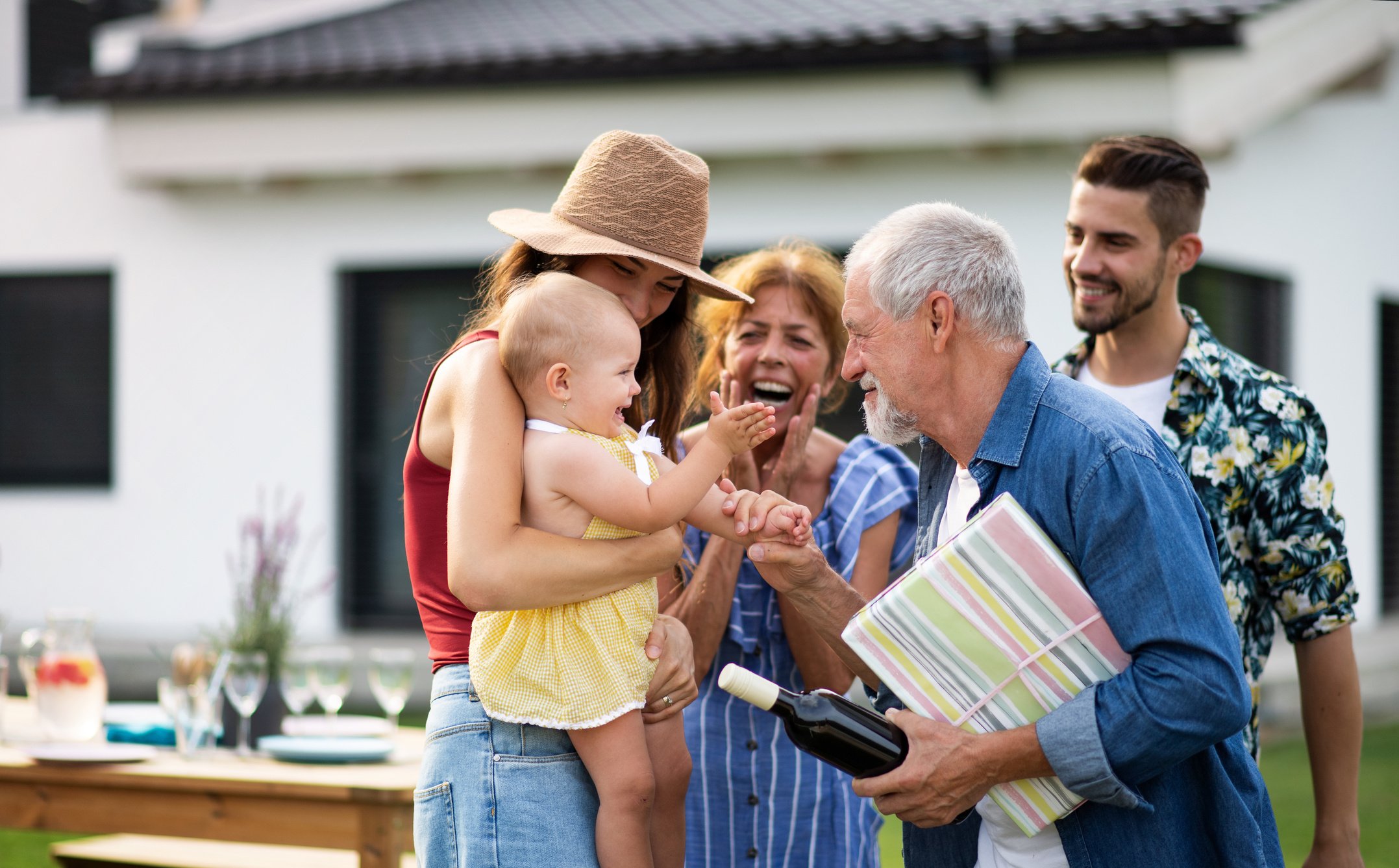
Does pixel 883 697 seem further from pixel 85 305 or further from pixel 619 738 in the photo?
pixel 85 305

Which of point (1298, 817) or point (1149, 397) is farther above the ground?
point (1149, 397)

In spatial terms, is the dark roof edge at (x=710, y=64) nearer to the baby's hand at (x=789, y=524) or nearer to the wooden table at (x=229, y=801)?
the wooden table at (x=229, y=801)

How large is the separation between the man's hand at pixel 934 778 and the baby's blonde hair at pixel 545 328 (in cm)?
80

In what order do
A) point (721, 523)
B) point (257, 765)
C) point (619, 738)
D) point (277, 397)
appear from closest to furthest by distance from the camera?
point (619, 738)
point (721, 523)
point (257, 765)
point (277, 397)

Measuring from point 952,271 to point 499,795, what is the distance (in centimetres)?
112

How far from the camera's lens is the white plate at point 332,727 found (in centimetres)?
393

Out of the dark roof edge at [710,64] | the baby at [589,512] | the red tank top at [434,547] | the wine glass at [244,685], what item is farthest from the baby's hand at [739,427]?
the dark roof edge at [710,64]

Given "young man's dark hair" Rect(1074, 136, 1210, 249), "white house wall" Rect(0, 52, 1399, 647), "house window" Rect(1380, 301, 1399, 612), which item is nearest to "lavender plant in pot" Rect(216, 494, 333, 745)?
"young man's dark hair" Rect(1074, 136, 1210, 249)

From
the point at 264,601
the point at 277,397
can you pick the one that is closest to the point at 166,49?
the point at 277,397

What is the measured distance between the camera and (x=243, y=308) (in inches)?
374

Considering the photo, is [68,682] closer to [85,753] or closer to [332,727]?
[85,753]

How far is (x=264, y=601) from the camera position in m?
4.09

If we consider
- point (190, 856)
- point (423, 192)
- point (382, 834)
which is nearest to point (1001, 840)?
point (382, 834)

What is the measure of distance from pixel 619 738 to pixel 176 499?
27.2 feet
